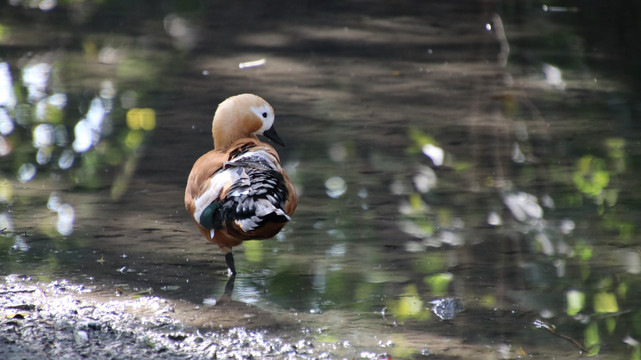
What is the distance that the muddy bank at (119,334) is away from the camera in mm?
3754

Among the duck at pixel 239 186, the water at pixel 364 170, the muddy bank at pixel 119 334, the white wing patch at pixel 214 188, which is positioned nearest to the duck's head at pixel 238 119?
the duck at pixel 239 186

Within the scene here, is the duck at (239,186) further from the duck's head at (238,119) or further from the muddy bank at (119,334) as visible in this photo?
the muddy bank at (119,334)

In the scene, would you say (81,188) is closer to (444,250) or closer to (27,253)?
(27,253)

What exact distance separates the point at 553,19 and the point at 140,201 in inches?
256

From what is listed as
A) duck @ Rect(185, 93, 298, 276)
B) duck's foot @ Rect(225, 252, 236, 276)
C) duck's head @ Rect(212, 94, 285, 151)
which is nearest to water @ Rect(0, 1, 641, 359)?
duck's foot @ Rect(225, 252, 236, 276)

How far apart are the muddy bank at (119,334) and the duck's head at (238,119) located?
2.98 ft

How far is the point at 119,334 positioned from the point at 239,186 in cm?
80

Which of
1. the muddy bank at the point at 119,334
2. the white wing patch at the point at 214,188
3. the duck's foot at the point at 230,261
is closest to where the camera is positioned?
the muddy bank at the point at 119,334

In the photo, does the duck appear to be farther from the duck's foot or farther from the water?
the water

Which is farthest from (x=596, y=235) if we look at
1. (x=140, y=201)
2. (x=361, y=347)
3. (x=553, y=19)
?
(x=553, y=19)

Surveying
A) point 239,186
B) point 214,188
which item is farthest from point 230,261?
point 239,186

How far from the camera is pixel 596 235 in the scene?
523 cm

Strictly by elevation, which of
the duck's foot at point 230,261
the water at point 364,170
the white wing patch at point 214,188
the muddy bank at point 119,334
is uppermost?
the white wing patch at point 214,188

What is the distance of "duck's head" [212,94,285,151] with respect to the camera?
483 centimetres
